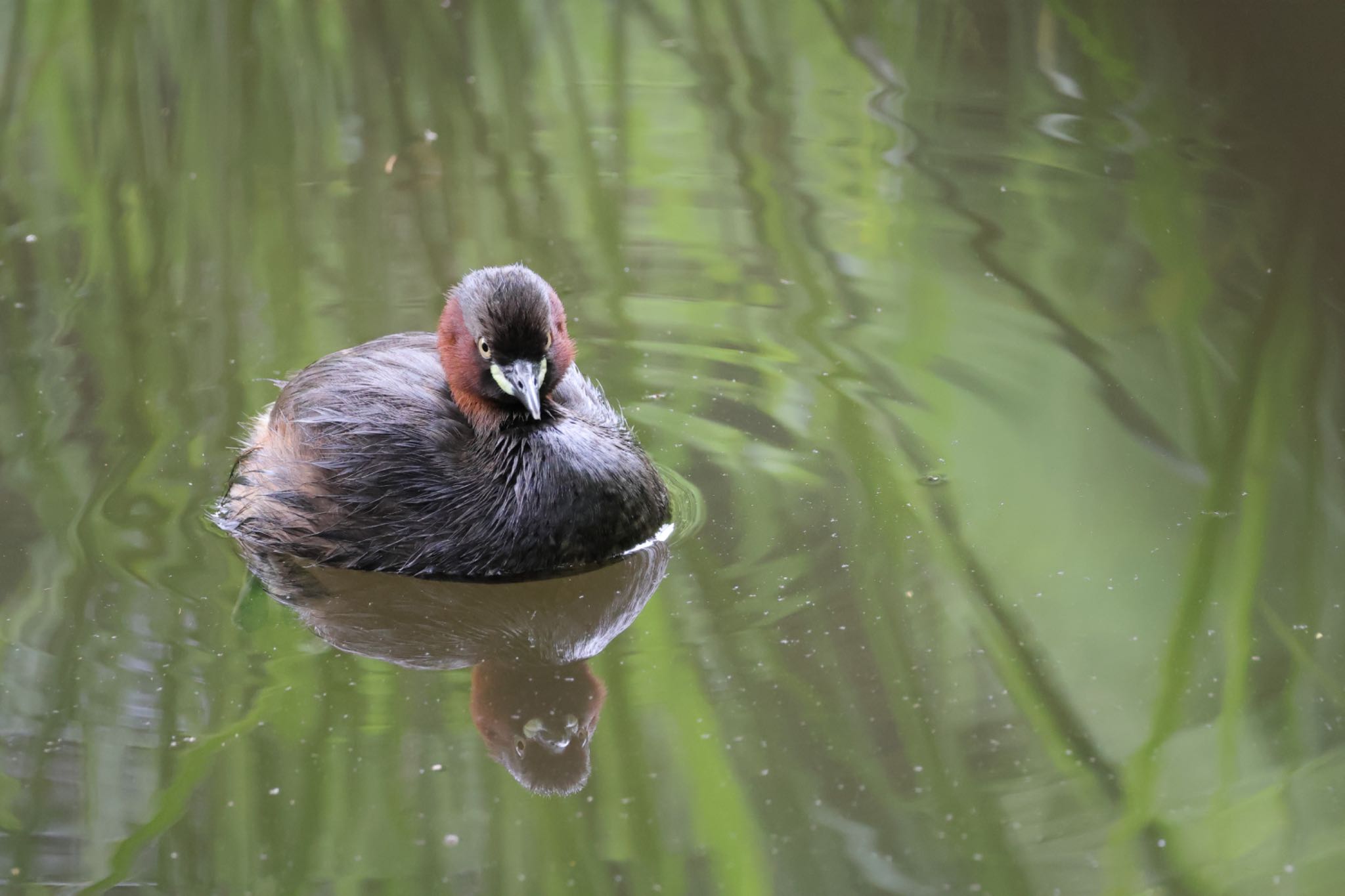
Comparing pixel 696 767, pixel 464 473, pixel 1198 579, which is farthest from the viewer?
pixel 464 473

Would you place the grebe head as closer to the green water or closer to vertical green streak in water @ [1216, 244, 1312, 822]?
the green water

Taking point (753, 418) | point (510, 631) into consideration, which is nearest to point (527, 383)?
point (510, 631)

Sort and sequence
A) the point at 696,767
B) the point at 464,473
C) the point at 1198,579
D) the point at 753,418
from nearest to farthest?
the point at 696,767 < the point at 1198,579 < the point at 464,473 < the point at 753,418

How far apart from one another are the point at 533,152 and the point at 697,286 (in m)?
1.48

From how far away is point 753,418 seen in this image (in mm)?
4754

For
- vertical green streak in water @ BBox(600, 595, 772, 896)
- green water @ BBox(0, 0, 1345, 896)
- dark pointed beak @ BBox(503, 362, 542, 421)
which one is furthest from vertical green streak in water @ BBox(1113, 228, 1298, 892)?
dark pointed beak @ BBox(503, 362, 542, 421)

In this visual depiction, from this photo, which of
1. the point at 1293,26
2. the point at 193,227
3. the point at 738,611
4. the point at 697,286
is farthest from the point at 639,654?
the point at 1293,26

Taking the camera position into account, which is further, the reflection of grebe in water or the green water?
the reflection of grebe in water

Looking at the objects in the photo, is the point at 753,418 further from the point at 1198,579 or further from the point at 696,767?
the point at 696,767

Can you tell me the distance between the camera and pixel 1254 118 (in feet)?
21.3

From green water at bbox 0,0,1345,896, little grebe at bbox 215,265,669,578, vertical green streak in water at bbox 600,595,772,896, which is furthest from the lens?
little grebe at bbox 215,265,669,578

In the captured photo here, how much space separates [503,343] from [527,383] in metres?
0.12

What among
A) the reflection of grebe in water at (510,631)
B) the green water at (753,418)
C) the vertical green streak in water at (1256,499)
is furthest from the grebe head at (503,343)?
the vertical green streak in water at (1256,499)

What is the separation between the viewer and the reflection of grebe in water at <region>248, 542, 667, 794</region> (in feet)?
11.6
